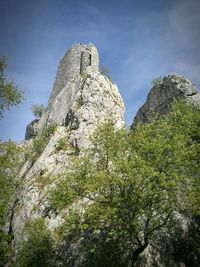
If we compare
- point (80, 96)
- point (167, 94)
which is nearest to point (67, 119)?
point (80, 96)

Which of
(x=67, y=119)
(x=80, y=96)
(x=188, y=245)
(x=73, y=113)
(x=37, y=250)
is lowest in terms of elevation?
(x=188, y=245)

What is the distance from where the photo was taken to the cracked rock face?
43.7 meters

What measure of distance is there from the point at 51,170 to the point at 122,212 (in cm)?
2395

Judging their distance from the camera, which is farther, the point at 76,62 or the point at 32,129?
the point at 32,129

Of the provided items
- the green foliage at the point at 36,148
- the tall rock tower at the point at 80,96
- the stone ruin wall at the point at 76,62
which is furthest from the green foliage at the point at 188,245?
the stone ruin wall at the point at 76,62

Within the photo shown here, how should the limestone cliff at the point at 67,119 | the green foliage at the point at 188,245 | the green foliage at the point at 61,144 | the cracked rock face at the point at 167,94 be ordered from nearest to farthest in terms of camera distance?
the green foliage at the point at 188,245, the limestone cliff at the point at 67,119, the cracked rock face at the point at 167,94, the green foliage at the point at 61,144

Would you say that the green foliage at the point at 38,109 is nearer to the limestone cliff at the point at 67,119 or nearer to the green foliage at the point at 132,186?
→ the limestone cliff at the point at 67,119

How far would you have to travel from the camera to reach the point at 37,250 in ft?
96.9

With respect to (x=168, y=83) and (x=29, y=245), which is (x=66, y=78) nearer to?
(x=168, y=83)

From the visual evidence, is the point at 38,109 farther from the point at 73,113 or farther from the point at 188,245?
the point at 188,245

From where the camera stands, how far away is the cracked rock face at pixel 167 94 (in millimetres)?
43656

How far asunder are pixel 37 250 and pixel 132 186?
13.7 metres

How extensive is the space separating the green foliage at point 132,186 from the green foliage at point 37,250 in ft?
16.1

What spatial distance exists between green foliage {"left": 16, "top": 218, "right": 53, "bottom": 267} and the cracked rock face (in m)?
21.2
